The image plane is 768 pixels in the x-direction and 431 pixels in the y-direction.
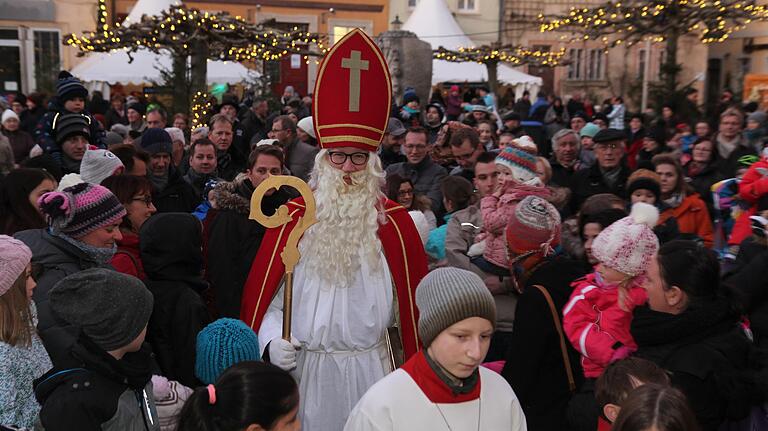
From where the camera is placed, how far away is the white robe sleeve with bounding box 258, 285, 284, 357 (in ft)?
11.1

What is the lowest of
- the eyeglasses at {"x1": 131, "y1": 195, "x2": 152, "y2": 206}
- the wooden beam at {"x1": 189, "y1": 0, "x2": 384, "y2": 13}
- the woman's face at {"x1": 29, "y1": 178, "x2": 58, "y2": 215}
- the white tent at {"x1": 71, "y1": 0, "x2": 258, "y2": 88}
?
the eyeglasses at {"x1": 131, "y1": 195, "x2": 152, "y2": 206}

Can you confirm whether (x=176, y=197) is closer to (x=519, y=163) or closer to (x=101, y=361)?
(x=519, y=163)

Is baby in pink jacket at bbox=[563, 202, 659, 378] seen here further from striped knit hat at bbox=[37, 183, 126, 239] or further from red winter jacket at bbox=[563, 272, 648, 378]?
striped knit hat at bbox=[37, 183, 126, 239]

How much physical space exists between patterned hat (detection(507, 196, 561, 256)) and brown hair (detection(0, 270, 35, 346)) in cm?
198

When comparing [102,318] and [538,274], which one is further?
[538,274]

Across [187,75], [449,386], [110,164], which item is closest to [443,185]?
[110,164]

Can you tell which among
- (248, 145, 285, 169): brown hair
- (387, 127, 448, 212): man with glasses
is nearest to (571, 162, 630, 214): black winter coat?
(387, 127, 448, 212): man with glasses

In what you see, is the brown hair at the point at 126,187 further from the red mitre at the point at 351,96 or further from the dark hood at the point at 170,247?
the red mitre at the point at 351,96

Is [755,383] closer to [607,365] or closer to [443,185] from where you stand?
[607,365]

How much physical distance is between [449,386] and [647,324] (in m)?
0.86

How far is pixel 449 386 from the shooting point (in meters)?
2.48

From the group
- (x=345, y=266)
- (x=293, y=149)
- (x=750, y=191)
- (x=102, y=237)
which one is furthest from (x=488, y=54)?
(x=102, y=237)

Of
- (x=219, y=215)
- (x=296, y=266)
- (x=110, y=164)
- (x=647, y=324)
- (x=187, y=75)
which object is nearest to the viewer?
(x=647, y=324)

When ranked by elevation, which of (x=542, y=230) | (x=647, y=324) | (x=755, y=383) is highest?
(x=542, y=230)
